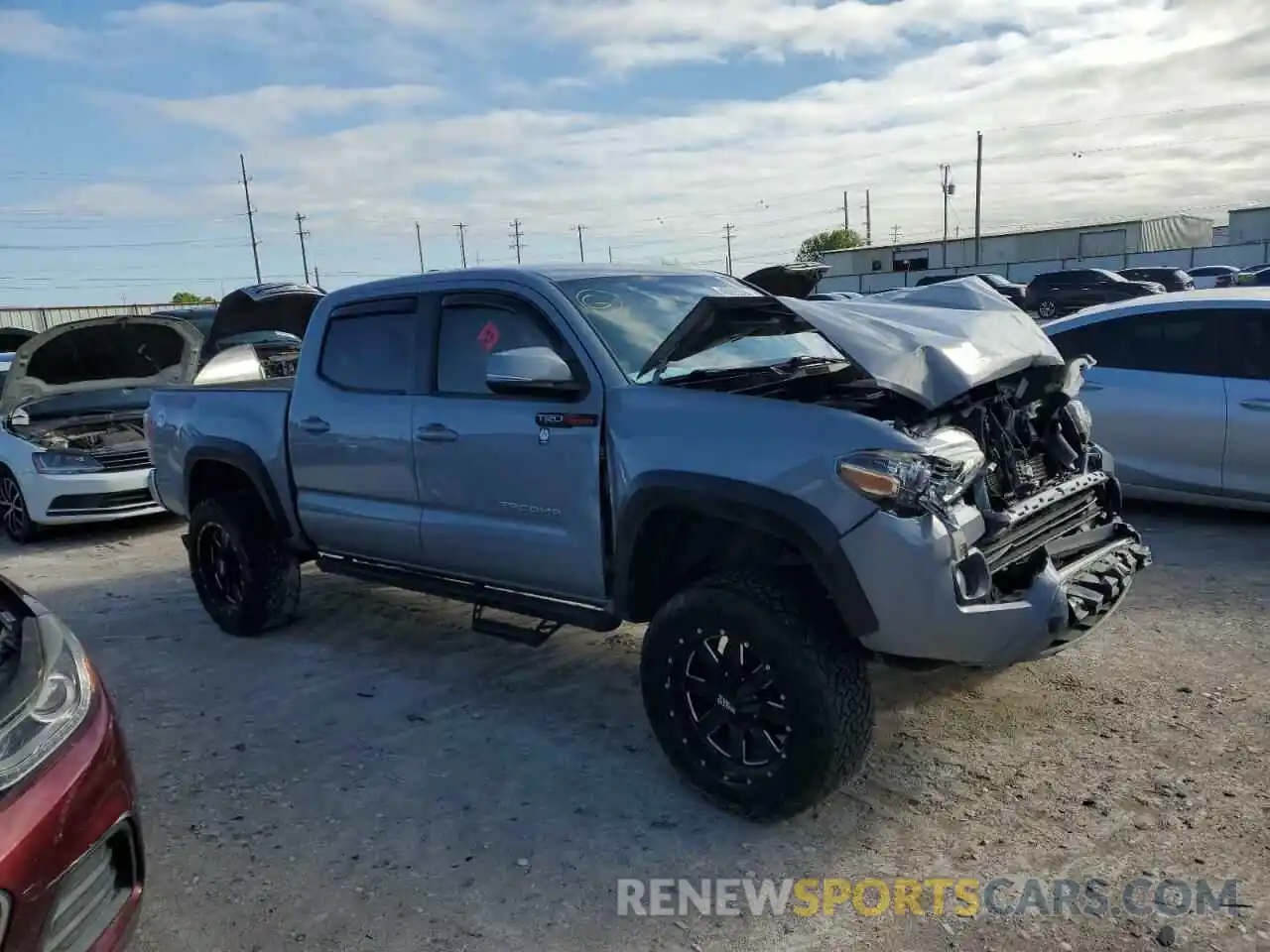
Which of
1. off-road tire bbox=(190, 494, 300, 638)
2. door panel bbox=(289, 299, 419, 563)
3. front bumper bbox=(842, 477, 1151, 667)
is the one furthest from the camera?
off-road tire bbox=(190, 494, 300, 638)

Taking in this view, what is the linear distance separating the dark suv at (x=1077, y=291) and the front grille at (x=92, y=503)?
19.0 meters

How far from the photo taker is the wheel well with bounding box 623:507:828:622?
3.56m

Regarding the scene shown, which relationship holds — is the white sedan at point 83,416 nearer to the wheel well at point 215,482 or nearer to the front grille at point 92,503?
the front grille at point 92,503

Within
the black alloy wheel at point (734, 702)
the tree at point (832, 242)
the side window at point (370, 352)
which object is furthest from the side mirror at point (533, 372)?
the tree at point (832, 242)

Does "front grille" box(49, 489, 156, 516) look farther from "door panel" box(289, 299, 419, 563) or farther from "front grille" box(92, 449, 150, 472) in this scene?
"door panel" box(289, 299, 419, 563)

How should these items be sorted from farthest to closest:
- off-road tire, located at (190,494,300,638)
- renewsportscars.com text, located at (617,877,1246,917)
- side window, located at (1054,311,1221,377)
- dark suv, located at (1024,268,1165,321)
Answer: dark suv, located at (1024,268,1165,321), side window, located at (1054,311,1221,377), off-road tire, located at (190,494,300,638), renewsportscars.com text, located at (617,877,1246,917)

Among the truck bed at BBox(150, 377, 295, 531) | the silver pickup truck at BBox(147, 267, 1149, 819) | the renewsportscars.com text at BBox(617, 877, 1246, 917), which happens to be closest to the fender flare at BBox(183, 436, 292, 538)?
the truck bed at BBox(150, 377, 295, 531)

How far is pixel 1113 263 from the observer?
4816cm

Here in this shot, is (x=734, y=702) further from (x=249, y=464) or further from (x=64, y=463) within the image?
(x=64, y=463)

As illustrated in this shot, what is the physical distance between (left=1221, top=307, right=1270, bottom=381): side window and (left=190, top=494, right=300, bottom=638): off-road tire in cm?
589

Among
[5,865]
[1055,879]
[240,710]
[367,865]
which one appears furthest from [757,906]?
[240,710]

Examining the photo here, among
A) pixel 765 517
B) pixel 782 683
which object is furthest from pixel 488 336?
pixel 782 683

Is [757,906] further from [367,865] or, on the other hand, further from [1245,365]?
[1245,365]

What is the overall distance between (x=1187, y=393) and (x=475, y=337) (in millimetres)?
4701
